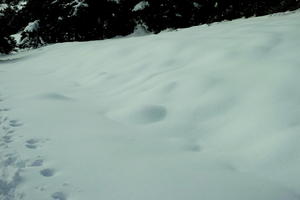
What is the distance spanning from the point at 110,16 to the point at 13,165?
11.1m

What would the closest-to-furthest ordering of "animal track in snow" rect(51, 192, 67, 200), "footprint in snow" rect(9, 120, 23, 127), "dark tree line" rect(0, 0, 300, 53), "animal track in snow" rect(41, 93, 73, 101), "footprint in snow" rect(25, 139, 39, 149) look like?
1. "animal track in snow" rect(51, 192, 67, 200)
2. "footprint in snow" rect(25, 139, 39, 149)
3. "footprint in snow" rect(9, 120, 23, 127)
4. "animal track in snow" rect(41, 93, 73, 101)
5. "dark tree line" rect(0, 0, 300, 53)

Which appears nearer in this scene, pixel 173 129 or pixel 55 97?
pixel 173 129

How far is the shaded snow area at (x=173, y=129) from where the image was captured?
101 inches

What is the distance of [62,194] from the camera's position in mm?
2557

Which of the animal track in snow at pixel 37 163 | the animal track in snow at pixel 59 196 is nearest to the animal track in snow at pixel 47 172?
the animal track in snow at pixel 37 163

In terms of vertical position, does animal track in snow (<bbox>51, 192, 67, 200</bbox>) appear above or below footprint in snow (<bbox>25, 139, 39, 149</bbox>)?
below

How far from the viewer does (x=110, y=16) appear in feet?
44.0

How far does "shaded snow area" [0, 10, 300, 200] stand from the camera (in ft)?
8.39

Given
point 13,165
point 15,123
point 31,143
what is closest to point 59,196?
point 13,165

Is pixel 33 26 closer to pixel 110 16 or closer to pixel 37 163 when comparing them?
pixel 110 16

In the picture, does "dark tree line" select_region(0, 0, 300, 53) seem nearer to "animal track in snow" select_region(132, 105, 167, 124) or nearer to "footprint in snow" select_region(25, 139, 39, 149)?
"animal track in snow" select_region(132, 105, 167, 124)

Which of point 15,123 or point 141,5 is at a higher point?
point 141,5

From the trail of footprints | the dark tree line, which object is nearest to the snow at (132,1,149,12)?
the dark tree line

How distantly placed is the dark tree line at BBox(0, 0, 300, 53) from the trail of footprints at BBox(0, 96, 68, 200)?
749 centimetres
